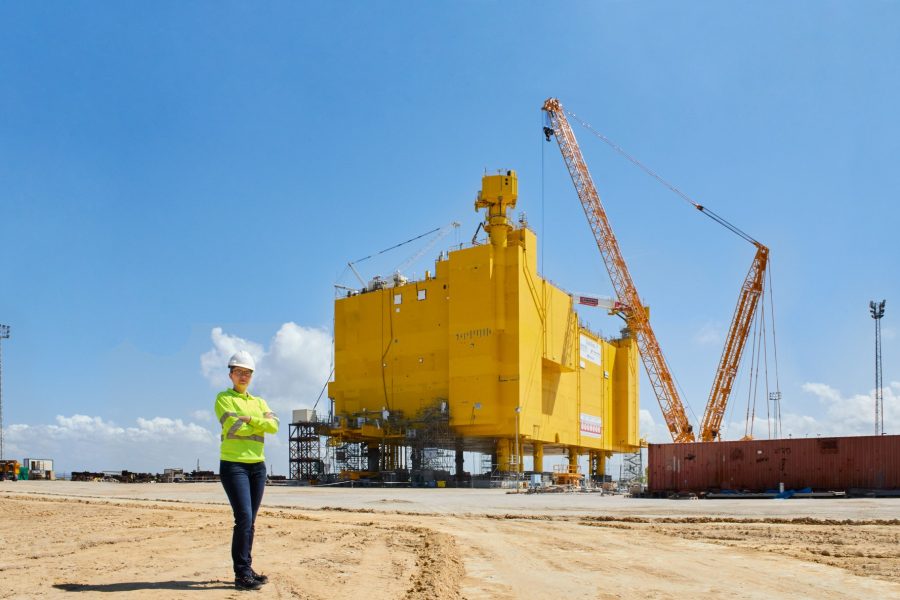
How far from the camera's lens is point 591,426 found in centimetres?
8700

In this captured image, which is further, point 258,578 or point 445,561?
point 445,561

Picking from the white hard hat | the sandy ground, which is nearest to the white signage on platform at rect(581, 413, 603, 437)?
the sandy ground

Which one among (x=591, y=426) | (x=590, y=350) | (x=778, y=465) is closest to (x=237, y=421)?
(x=778, y=465)

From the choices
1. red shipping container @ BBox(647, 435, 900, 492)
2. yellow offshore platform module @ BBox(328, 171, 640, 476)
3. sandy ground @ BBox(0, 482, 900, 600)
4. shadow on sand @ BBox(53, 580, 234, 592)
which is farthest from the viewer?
yellow offshore platform module @ BBox(328, 171, 640, 476)

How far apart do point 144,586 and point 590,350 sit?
8108 cm

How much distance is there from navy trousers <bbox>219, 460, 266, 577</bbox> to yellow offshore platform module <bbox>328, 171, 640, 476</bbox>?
180 feet

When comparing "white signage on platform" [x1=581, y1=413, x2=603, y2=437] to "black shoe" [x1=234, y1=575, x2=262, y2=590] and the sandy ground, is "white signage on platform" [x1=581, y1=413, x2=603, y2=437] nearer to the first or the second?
the sandy ground

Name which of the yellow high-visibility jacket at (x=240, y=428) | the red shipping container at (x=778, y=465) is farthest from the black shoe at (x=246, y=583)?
the red shipping container at (x=778, y=465)

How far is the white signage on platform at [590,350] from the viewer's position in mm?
83919

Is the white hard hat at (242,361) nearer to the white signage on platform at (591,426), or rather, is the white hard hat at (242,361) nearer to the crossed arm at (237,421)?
the crossed arm at (237,421)

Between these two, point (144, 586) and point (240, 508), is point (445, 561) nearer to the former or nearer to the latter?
point (240, 508)

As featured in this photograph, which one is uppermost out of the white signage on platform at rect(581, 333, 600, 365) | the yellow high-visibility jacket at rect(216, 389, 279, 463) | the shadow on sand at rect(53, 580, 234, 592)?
the white signage on platform at rect(581, 333, 600, 365)

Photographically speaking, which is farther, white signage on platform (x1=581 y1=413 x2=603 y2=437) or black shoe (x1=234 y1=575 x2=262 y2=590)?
white signage on platform (x1=581 y1=413 x2=603 y2=437)

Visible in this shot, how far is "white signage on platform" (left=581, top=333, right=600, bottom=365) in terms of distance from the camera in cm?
8392
